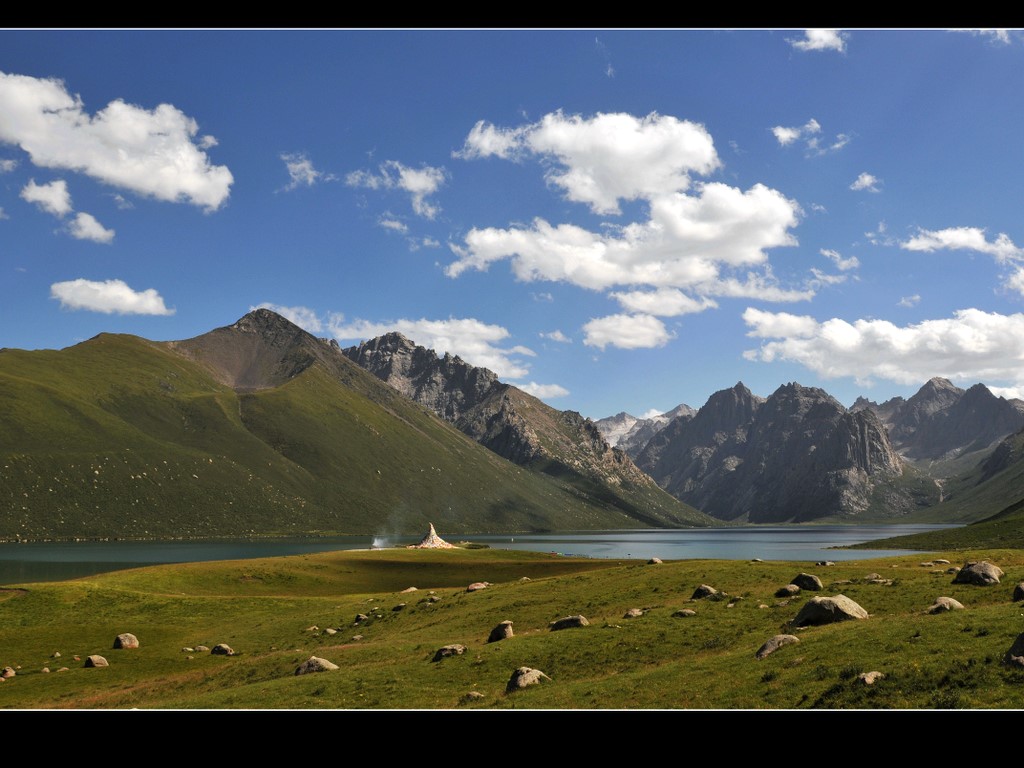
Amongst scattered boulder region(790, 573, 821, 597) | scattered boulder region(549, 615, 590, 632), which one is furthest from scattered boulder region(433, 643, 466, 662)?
scattered boulder region(790, 573, 821, 597)

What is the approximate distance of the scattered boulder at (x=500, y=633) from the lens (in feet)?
166

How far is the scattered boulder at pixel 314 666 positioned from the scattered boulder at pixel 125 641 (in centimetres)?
2775

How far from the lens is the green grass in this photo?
29750mm

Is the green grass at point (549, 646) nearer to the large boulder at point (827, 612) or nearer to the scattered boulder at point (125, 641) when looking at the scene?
the large boulder at point (827, 612)

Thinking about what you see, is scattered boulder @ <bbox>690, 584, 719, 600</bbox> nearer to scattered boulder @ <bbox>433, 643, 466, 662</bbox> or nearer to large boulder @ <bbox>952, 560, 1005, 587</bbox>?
large boulder @ <bbox>952, 560, 1005, 587</bbox>

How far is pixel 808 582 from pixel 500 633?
2524 cm

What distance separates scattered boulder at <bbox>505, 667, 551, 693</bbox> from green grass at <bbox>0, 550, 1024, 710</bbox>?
0.89 m

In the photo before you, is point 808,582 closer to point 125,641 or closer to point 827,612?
point 827,612

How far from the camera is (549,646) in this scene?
45.4 metres

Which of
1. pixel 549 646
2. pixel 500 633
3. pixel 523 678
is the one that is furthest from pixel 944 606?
pixel 500 633
